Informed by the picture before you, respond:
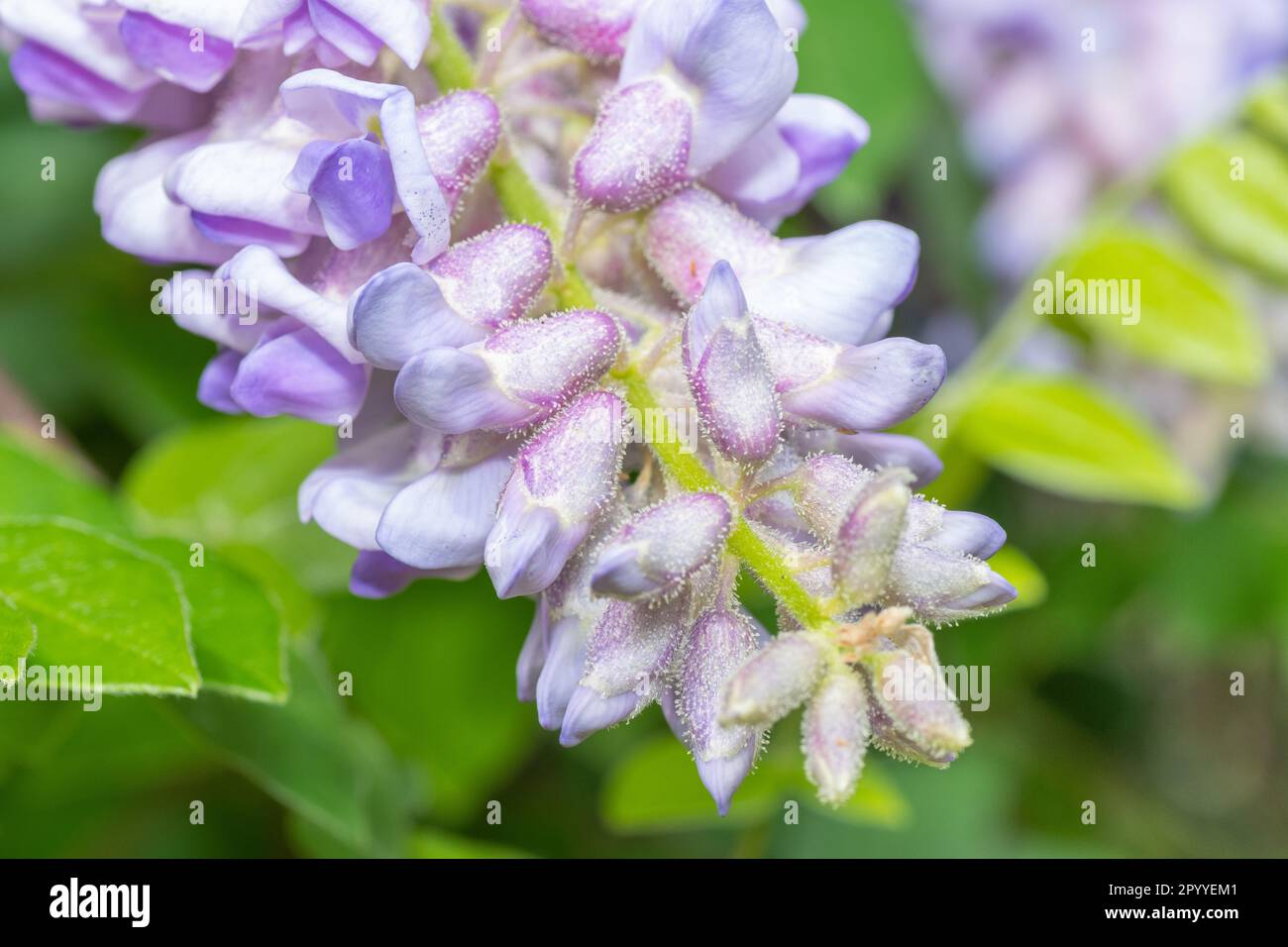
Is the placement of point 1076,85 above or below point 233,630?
above

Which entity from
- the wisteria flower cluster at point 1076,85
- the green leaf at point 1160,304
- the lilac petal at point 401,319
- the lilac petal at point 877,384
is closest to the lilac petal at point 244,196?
the lilac petal at point 401,319

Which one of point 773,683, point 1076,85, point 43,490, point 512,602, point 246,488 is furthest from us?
point 1076,85

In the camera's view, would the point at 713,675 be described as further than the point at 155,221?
No

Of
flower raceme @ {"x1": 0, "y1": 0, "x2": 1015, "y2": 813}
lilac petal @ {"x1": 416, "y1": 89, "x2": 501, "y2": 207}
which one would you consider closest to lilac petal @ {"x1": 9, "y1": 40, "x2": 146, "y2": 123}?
flower raceme @ {"x1": 0, "y1": 0, "x2": 1015, "y2": 813}

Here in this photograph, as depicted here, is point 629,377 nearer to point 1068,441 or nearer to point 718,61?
point 718,61

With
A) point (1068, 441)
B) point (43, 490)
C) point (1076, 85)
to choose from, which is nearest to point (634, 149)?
point (43, 490)

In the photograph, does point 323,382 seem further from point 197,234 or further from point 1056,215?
point 1056,215

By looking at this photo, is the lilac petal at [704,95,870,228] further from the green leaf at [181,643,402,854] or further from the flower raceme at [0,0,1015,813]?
the green leaf at [181,643,402,854]
